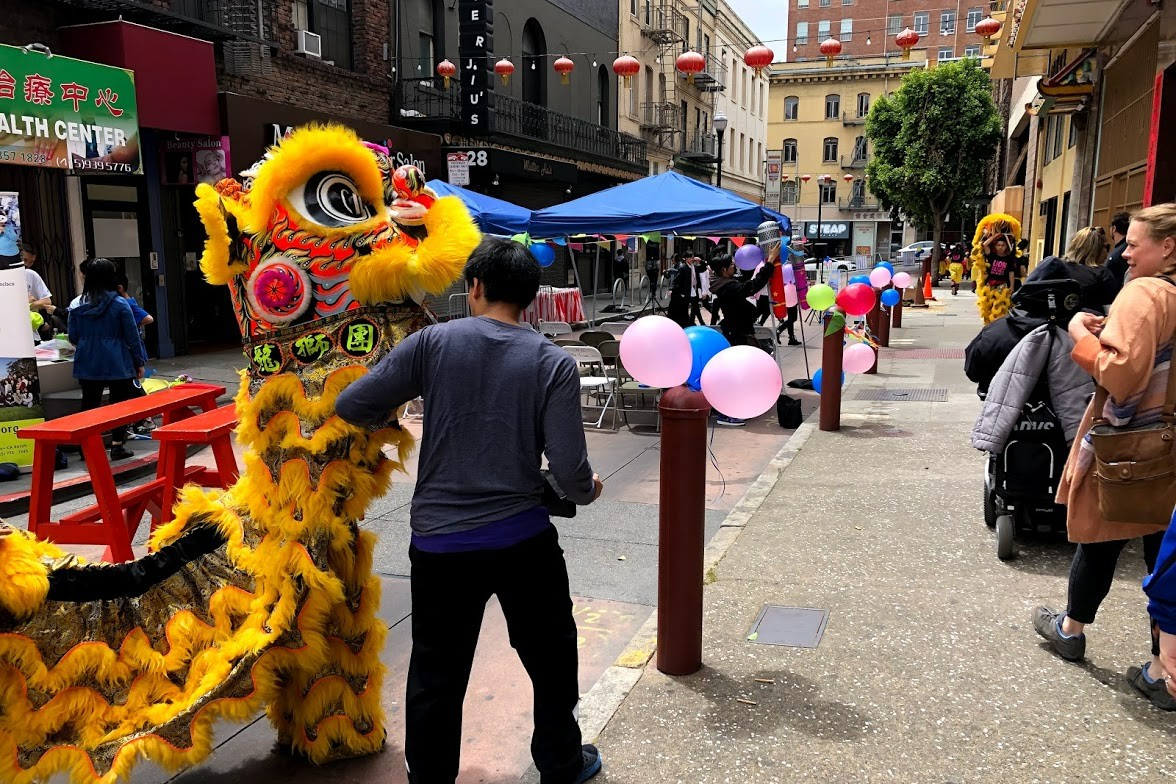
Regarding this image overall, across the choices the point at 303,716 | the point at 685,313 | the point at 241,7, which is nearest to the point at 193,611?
the point at 303,716

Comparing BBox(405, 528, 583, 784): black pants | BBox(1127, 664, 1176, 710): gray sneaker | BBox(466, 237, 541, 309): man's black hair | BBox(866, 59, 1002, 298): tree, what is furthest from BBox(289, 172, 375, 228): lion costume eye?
BBox(866, 59, 1002, 298): tree

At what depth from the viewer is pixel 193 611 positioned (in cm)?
293

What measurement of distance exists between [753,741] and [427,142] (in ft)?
54.4

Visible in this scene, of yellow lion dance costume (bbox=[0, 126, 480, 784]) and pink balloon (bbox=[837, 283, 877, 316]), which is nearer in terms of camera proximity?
yellow lion dance costume (bbox=[0, 126, 480, 784])

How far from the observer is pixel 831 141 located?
62.3m

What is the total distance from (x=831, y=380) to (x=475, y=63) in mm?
12434

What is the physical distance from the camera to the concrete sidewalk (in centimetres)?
315

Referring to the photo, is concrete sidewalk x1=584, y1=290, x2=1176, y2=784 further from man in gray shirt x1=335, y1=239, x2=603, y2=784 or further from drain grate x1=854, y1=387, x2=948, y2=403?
drain grate x1=854, y1=387, x2=948, y2=403

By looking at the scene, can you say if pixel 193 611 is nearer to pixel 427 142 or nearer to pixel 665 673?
pixel 665 673

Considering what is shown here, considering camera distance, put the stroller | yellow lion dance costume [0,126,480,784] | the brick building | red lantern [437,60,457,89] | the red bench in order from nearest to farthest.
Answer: yellow lion dance costume [0,126,480,784] → the red bench → the stroller → red lantern [437,60,457,89] → the brick building

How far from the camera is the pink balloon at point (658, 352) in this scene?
3752 millimetres

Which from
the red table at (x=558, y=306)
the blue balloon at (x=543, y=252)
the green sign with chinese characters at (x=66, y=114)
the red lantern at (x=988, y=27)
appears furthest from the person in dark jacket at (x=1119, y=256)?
the red table at (x=558, y=306)

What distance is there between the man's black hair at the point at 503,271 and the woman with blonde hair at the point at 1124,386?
213 centimetres

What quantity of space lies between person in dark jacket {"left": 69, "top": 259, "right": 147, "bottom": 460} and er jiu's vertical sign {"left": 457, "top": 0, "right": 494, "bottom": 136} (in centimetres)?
1173
